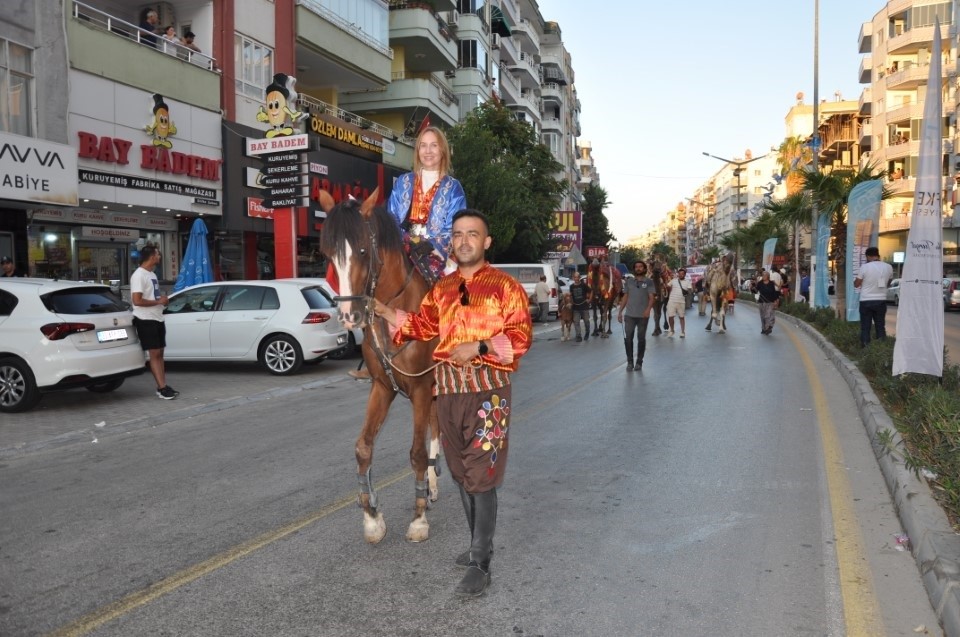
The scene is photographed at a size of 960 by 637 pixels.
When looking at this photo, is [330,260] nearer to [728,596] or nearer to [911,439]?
[728,596]

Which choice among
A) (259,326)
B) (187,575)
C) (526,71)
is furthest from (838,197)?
(526,71)

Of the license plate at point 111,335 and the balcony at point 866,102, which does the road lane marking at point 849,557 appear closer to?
the license plate at point 111,335

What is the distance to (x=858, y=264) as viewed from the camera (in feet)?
53.8

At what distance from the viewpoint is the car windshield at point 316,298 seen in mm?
13102

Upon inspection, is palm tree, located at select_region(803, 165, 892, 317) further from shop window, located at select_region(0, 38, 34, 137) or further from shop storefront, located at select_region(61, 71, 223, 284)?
shop window, located at select_region(0, 38, 34, 137)

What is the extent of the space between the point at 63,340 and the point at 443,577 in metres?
7.21

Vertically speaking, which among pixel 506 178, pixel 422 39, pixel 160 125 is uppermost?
pixel 422 39

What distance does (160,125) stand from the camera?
65.4 ft

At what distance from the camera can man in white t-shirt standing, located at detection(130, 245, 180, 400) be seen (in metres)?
10.2

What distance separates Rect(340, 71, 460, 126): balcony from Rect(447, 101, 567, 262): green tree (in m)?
1.74

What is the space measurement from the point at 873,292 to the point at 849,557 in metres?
10.7

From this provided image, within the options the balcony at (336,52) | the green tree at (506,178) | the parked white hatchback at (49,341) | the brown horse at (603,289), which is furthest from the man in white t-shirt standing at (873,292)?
the balcony at (336,52)

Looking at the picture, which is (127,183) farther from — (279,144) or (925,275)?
(925,275)

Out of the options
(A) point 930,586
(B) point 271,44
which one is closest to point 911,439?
(A) point 930,586
